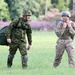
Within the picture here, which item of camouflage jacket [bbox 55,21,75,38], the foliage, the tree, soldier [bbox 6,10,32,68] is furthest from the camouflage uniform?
the foliage

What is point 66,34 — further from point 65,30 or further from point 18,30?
point 18,30

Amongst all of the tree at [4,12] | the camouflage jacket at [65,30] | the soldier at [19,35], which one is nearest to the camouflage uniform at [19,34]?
the soldier at [19,35]

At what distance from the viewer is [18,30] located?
523 inches

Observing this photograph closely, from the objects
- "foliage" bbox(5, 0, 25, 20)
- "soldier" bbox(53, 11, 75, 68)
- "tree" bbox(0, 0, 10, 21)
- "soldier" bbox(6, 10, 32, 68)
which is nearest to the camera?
"soldier" bbox(53, 11, 75, 68)

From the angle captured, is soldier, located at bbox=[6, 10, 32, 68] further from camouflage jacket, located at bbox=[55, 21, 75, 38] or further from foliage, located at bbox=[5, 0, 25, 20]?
foliage, located at bbox=[5, 0, 25, 20]

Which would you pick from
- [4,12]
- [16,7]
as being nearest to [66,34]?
[16,7]

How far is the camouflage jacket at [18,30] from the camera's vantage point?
13.2m

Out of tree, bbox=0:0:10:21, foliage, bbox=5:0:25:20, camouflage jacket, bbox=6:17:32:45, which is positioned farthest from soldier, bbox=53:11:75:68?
foliage, bbox=5:0:25:20

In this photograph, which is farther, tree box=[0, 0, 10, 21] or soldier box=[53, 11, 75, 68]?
tree box=[0, 0, 10, 21]

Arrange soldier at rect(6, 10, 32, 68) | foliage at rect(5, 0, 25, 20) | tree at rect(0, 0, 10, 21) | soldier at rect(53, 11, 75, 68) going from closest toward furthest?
1. soldier at rect(53, 11, 75, 68)
2. soldier at rect(6, 10, 32, 68)
3. tree at rect(0, 0, 10, 21)
4. foliage at rect(5, 0, 25, 20)

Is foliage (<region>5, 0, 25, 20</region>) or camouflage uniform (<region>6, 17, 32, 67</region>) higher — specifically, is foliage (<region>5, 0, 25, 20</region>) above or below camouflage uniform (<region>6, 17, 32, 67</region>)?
below

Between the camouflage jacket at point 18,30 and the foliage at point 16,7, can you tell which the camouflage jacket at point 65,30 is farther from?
the foliage at point 16,7

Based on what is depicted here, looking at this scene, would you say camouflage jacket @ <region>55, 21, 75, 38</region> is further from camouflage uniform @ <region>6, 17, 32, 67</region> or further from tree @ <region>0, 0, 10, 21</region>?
tree @ <region>0, 0, 10, 21</region>

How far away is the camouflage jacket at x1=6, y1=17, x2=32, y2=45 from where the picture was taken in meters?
13.2
